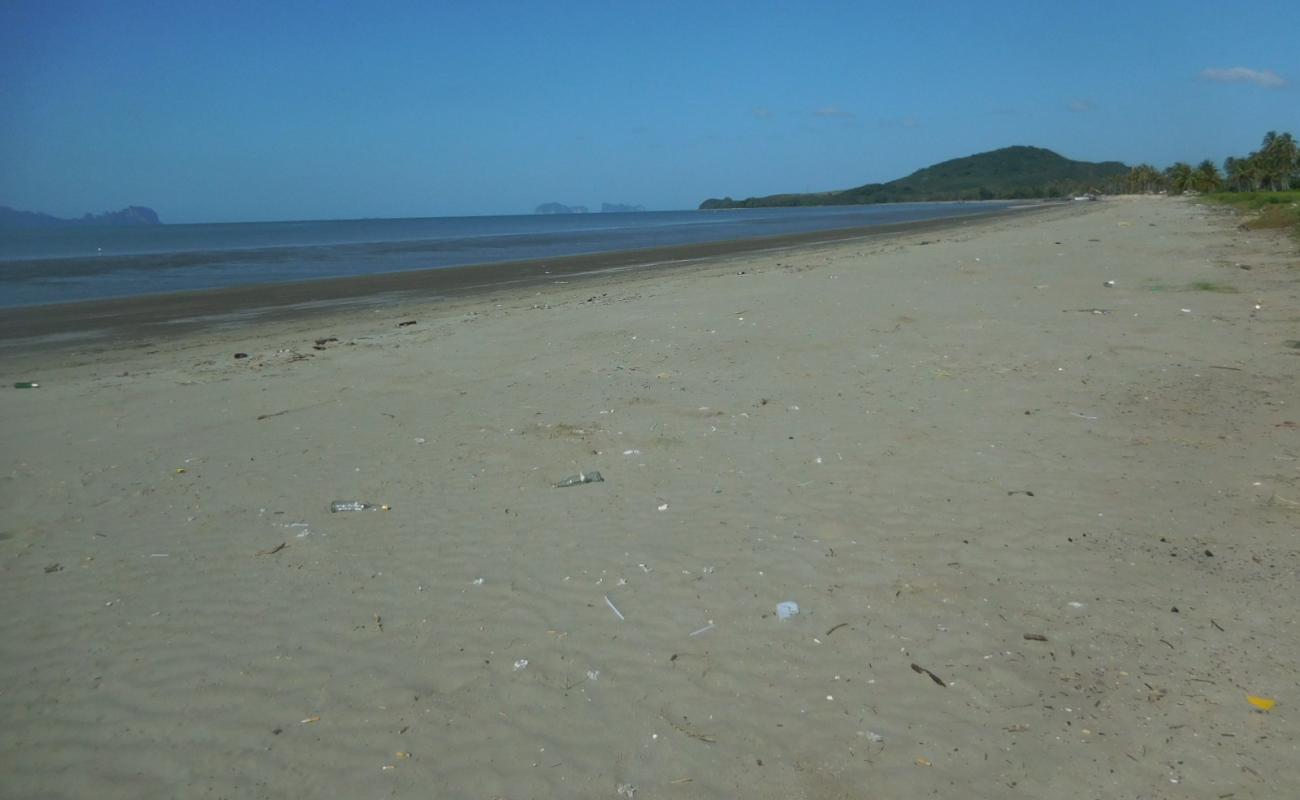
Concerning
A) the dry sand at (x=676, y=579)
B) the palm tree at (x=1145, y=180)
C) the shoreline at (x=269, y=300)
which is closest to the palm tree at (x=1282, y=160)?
the palm tree at (x=1145, y=180)

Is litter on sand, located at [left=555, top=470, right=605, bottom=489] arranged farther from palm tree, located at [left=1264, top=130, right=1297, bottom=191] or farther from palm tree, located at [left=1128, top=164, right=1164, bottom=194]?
palm tree, located at [left=1128, top=164, right=1164, bottom=194]

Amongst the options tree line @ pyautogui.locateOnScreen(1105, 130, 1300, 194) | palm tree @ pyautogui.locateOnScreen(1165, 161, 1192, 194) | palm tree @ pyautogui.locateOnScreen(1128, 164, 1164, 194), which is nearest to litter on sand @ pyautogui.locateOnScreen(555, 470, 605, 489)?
tree line @ pyautogui.locateOnScreen(1105, 130, 1300, 194)

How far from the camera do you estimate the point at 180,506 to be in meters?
5.73

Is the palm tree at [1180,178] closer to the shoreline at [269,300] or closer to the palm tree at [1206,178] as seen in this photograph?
the palm tree at [1206,178]

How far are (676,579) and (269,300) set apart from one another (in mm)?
18000

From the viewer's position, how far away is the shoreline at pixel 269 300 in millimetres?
15148

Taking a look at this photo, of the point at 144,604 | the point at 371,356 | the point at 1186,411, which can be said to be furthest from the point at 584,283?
the point at 144,604

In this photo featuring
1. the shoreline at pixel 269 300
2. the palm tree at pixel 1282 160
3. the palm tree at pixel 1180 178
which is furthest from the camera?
the palm tree at pixel 1180 178

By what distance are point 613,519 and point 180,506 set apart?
9.73 feet

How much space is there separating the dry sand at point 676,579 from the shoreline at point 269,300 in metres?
6.61

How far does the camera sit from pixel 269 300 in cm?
1972

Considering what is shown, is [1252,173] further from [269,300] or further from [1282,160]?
[269,300]

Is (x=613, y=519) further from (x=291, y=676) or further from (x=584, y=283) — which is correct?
(x=584, y=283)

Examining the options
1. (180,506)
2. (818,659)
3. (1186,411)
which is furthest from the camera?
(1186,411)
